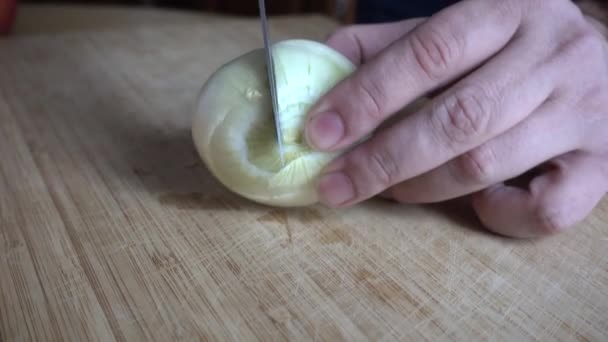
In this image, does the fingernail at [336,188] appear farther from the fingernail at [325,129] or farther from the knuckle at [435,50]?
the knuckle at [435,50]

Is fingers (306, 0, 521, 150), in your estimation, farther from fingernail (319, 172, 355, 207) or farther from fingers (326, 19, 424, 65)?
fingers (326, 19, 424, 65)

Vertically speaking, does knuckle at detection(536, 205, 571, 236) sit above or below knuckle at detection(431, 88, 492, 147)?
below

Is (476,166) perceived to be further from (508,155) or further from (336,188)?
(336,188)

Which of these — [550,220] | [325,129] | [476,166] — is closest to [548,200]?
[550,220]

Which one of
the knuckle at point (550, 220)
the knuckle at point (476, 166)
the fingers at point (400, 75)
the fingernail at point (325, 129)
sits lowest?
the knuckle at point (550, 220)

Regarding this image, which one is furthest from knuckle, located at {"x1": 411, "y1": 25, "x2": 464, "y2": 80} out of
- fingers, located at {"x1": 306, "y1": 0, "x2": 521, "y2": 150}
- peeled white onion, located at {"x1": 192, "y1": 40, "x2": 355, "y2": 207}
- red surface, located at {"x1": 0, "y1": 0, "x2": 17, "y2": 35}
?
red surface, located at {"x1": 0, "y1": 0, "x2": 17, "y2": 35}

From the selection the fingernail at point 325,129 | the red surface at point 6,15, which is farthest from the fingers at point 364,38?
the red surface at point 6,15
